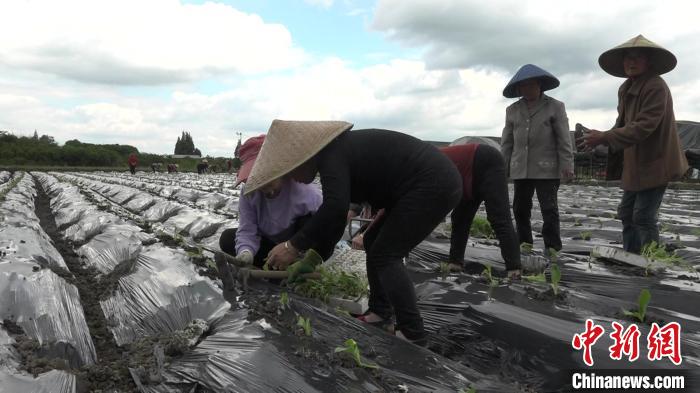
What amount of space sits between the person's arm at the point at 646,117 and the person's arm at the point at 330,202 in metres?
1.98

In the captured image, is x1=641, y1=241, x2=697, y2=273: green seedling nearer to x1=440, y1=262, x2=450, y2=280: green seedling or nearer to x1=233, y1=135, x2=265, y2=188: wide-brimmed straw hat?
x1=440, y1=262, x2=450, y2=280: green seedling

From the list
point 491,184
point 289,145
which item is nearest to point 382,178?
point 289,145

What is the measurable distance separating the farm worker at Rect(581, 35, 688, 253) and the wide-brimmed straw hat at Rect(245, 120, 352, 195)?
1.96 metres

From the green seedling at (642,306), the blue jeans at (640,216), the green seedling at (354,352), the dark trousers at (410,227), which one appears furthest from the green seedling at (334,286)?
the blue jeans at (640,216)

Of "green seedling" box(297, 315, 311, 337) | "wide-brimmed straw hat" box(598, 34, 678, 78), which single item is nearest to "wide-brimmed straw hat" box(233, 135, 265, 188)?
"green seedling" box(297, 315, 311, 337)

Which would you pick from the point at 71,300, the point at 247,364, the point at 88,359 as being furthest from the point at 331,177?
the point at 71,300

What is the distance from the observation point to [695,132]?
1720 cm

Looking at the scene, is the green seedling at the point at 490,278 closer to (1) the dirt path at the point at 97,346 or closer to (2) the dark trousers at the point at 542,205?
(2) the dark trousers at the point at 542,205

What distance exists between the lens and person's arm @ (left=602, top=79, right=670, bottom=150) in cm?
282

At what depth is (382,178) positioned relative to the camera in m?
1.96

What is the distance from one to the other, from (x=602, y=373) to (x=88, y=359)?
1.89m

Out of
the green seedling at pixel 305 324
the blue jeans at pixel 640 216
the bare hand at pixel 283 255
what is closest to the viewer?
the green seedling at pixel 305 324

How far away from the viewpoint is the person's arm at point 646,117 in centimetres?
282

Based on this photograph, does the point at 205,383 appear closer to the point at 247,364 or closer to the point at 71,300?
the point at 247,364
